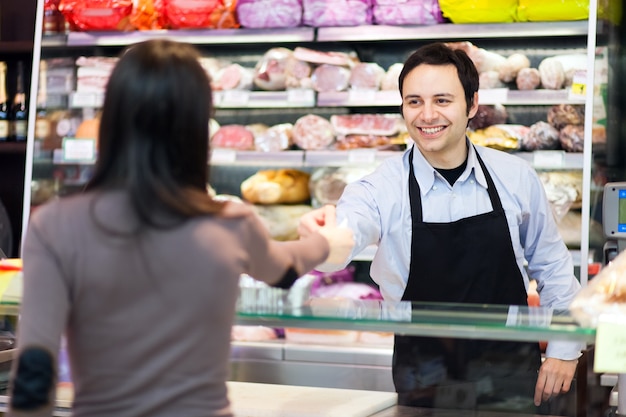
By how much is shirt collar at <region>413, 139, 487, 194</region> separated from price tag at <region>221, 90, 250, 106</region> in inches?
70.1

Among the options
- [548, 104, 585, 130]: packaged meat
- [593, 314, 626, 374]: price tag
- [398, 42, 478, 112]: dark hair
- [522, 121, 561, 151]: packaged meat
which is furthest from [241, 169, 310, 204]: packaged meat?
[593, 314, 626, 374]: price tag

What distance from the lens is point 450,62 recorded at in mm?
2715

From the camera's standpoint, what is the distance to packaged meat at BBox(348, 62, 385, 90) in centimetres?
432

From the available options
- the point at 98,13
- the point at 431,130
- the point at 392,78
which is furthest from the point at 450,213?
the point at 98,13

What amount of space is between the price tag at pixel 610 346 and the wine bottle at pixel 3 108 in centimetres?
407

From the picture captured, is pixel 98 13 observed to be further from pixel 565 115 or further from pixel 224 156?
pixel 565 115

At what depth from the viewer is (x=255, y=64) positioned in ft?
15.9

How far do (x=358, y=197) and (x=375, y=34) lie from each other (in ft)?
5.74

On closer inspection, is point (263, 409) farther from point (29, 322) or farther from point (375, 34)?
point (375, 34)

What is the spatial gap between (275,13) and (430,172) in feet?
6.21

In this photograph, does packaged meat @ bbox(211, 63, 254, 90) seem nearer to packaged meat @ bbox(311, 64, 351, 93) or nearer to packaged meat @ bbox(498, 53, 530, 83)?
packaged meat @ bbox(311, 64, 351, 93)

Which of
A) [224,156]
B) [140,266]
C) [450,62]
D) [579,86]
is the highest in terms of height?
[579,86]

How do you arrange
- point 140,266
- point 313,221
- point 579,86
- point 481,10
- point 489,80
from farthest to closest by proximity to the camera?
1. point 489,80
2. point 481,10
3. point 579,86
4. point 313,221
5. point 140,266

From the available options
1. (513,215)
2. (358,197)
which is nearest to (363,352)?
(358,197)
